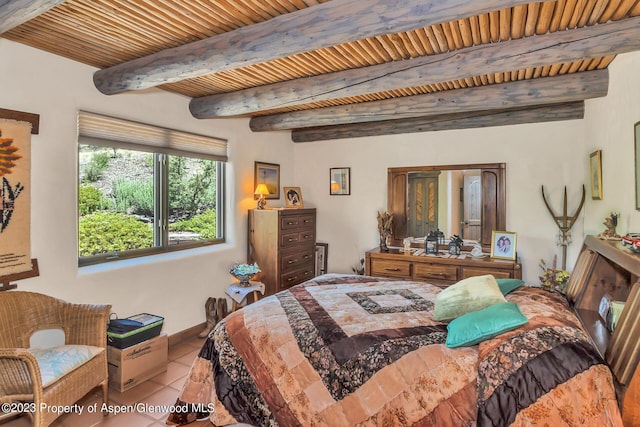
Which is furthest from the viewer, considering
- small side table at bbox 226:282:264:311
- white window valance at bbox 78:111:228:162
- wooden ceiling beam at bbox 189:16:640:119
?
small side table at bbox 226:282:264:311

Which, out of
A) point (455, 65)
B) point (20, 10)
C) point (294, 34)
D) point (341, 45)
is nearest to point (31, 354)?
point (20, 10)

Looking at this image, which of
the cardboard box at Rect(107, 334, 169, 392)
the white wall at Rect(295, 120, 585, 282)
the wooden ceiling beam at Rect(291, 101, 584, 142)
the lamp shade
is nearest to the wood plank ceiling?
the wooden ceiling beam at Rect(291, 101, 584, 142)

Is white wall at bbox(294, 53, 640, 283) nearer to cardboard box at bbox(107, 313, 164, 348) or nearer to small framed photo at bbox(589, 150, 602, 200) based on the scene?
small framed photo at bbox(589, 150, 602, 200)

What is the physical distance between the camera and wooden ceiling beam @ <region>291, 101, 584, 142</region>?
12.1 ft

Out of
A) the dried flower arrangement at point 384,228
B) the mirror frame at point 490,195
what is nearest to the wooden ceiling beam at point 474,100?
the mirror frame at point 490,195

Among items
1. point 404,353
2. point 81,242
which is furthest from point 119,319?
point 404,353

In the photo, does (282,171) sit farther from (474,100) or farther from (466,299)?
(466,299)

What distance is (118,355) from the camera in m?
2.62

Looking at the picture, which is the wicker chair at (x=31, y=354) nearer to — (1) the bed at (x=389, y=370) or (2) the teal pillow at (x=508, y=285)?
(1) the bed at (x=389, y=370)

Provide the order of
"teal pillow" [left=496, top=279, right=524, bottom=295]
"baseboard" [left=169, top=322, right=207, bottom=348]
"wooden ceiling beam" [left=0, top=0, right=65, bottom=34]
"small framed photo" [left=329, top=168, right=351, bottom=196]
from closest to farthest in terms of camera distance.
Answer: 1. "wooden ceiling beam" [left=0, top=0, right=65, bottom=34]
2. "teal pillow" [left=496, top=279, right=524, bottom=295]
3. "baseboard" [left=169, top=322, right=207, bottom=348]
4. "small framed photo" [left=329, top=168, right=351, bottom=196]

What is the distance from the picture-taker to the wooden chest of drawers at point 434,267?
12.0 feet

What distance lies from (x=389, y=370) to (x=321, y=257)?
11.1ft

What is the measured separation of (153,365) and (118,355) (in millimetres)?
323

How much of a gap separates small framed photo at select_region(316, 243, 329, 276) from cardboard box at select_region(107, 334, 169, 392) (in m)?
2.55
